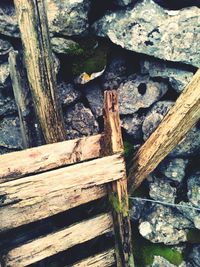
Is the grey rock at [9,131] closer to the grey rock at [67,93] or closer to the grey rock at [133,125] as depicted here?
the grey rock at [67,93]

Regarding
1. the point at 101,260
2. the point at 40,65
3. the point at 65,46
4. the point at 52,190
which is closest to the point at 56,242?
the point at 52,190

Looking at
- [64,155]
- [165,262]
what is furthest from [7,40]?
[165,262]

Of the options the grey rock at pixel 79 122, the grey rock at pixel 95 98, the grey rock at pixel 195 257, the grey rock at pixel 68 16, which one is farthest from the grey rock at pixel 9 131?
the grey rock at pixel 195 257

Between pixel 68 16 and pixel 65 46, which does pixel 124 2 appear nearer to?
pixel 68 16

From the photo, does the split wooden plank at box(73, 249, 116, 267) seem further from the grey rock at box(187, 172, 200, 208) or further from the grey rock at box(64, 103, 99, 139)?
the grey rock at box(64, 103, 99, 139)

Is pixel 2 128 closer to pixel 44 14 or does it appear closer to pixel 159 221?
pixel 44 14

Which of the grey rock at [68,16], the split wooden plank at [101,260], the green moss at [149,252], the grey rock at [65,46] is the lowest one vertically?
the green moss at [149,252]

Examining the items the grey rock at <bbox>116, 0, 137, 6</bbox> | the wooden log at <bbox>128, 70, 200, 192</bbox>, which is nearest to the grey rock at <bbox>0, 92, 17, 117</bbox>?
the wooden log at <bbox>128, 70, 200, 192</bbox>
